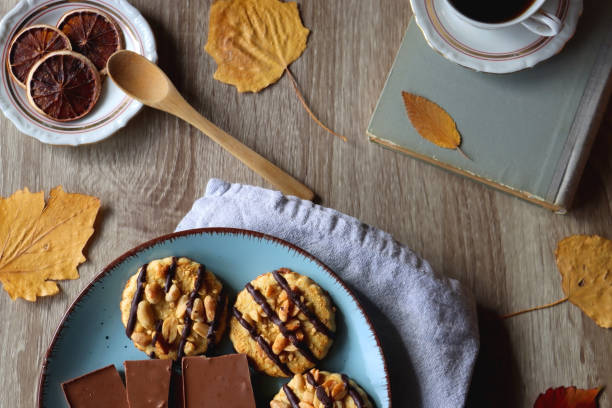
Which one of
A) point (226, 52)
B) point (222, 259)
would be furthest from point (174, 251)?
point (226, 52)

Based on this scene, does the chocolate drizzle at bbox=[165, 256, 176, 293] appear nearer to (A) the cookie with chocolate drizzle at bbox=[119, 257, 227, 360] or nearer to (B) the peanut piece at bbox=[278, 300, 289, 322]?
(A) the cookie with chocolate drizzle at bbox=[119, 257, 227, 360]

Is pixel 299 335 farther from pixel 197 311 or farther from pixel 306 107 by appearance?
pixel 306 107

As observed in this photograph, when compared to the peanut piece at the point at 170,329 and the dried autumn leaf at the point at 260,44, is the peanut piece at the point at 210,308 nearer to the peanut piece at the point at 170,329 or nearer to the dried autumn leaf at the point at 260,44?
the peanut piece at the point at 170,329

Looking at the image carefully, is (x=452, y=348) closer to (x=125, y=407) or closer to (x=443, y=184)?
(x=443, y=184)

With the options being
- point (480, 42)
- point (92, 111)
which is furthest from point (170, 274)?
point (480, 42)

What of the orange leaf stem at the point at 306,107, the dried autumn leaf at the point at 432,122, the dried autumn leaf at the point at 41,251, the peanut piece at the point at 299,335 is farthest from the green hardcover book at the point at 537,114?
the dried autumn leaf at the point at 41,251

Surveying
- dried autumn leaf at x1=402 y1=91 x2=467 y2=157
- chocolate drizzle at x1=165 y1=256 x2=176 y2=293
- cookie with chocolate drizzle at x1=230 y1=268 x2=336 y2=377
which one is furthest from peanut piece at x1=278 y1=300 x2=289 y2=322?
dried autumn leaf at x1=402 y1=91 x2=467 y2=157
